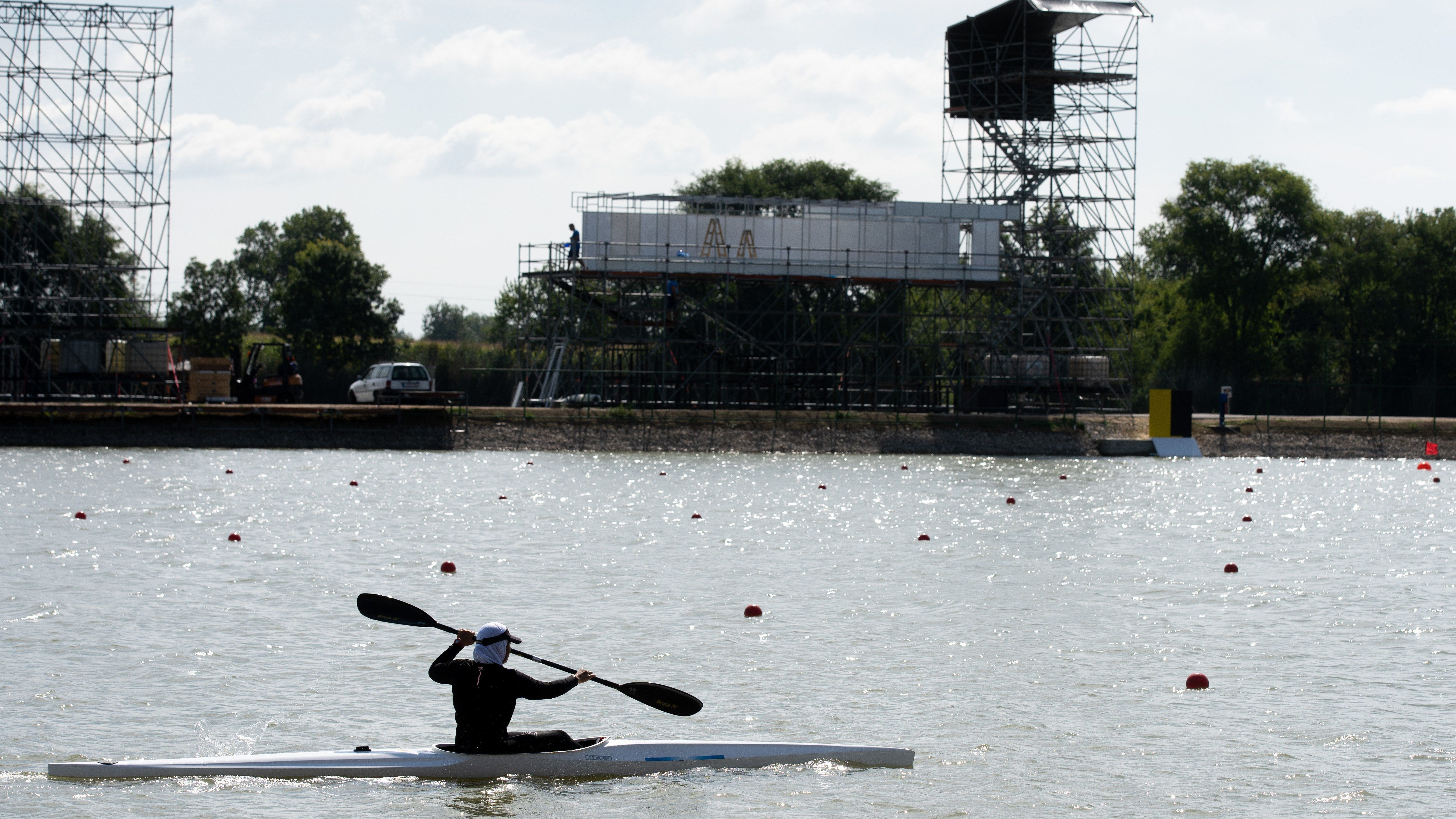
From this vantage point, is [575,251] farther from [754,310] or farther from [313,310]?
[313,310]

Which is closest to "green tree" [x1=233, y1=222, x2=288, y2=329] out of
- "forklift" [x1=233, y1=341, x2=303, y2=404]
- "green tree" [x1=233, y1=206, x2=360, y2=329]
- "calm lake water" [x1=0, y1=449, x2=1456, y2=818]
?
"green tree" [x1=233, y1=206, x2=360, y2=329]

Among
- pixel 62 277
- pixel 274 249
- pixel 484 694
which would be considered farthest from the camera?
pixel 274 249

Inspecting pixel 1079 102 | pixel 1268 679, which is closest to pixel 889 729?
pixel 1268 679

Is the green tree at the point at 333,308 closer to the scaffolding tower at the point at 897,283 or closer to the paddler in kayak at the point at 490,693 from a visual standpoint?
the scaffolding tower at the point at 897,283

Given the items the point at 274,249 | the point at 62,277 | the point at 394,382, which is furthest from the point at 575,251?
the point at 274,249

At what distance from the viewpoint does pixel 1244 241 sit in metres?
84.9

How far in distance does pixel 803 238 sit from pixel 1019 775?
4636 centimetres

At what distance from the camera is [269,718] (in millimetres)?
12812

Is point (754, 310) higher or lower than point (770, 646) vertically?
higher

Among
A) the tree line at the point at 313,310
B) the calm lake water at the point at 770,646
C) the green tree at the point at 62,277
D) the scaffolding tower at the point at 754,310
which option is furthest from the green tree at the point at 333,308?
the calm lake water at the point at 770,646

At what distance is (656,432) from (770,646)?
33951 millimetres

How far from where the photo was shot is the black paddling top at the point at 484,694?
11438 millimetres

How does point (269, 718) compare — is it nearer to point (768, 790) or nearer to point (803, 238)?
point (768, 790)

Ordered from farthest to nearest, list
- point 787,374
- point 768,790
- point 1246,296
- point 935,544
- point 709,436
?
point 1246,296, point 787,374, point 709,436, point 935,544, point 768,790
